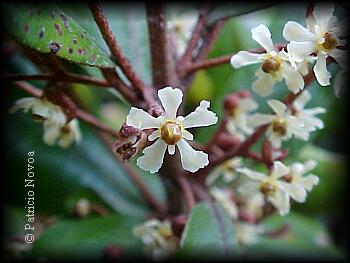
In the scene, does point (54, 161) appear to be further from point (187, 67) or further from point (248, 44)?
point (248, 44)

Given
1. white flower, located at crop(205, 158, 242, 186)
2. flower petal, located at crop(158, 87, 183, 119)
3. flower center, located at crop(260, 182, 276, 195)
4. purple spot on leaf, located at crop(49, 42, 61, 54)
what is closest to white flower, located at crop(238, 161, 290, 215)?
flower center, located at crop(260, 182, 276, 195)

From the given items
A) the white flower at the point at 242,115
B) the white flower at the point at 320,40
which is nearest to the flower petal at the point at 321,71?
the white flower at the point at 320,40

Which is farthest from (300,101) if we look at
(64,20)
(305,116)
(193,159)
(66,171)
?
(66,171)

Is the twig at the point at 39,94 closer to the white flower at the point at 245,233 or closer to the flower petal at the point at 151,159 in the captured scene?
the flower petal at the point at 151,159

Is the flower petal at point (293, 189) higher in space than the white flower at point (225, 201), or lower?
lower

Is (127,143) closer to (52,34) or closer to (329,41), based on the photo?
(52,34)

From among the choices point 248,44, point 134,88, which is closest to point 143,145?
point 134,88
